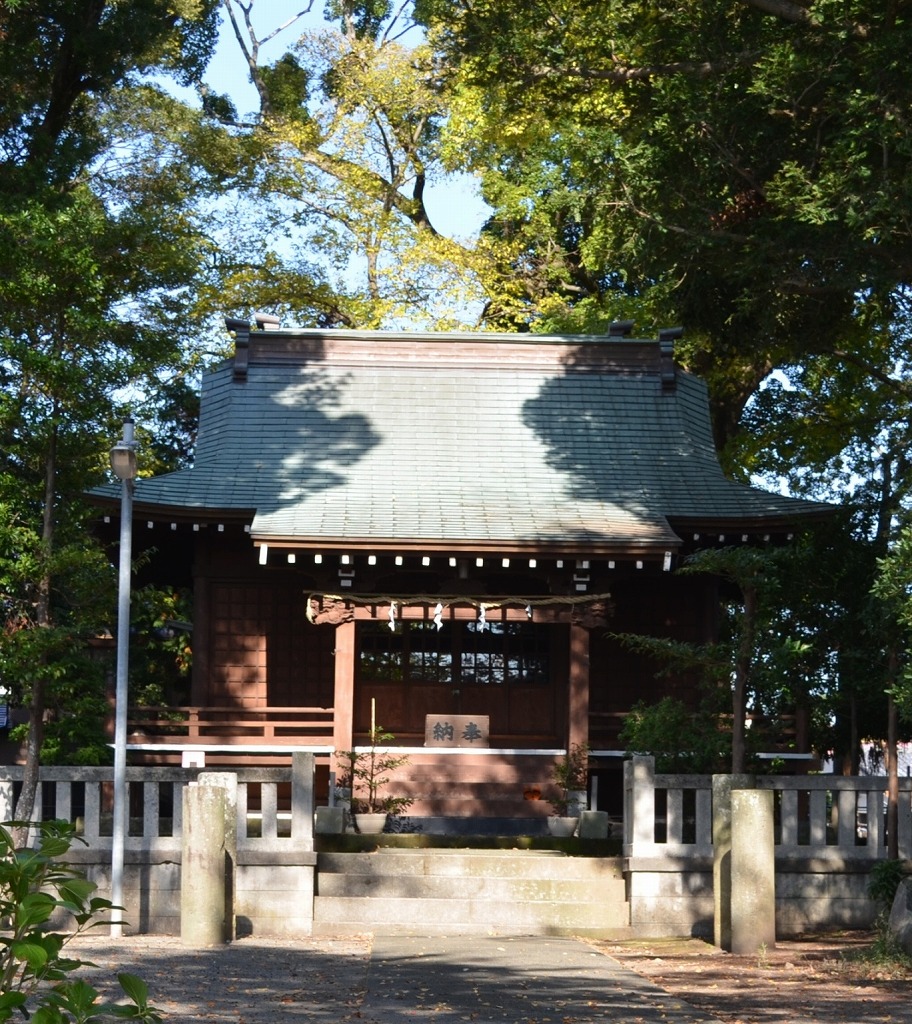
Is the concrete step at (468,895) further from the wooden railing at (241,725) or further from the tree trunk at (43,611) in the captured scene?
the wooden railing at (241,725)

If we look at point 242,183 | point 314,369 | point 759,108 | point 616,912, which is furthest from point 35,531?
point 242,183

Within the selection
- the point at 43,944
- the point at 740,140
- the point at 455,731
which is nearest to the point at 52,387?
the point at 455,731

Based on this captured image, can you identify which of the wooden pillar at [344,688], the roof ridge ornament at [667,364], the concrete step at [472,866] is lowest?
the concrete step at [472,866]

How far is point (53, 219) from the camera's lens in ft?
55.3

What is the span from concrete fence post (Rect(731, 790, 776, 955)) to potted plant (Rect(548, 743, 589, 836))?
5.71 m

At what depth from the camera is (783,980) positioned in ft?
34.7

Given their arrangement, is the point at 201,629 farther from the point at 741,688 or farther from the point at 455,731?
the point at 741,688

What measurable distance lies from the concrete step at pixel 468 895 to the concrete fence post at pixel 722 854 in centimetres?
121

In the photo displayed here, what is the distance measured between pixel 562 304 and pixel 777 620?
16011 millimetres

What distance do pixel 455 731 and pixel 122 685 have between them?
6.04 metres

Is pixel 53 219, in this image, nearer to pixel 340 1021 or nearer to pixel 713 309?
pixel 713 309

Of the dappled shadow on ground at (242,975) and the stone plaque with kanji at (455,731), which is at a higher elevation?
the stone plaque with kanji at (455,731)

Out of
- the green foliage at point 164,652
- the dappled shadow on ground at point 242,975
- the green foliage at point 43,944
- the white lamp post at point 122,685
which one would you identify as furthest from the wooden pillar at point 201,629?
the green foliage at point 43,944

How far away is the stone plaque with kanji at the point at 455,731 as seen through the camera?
18750 millimetres
